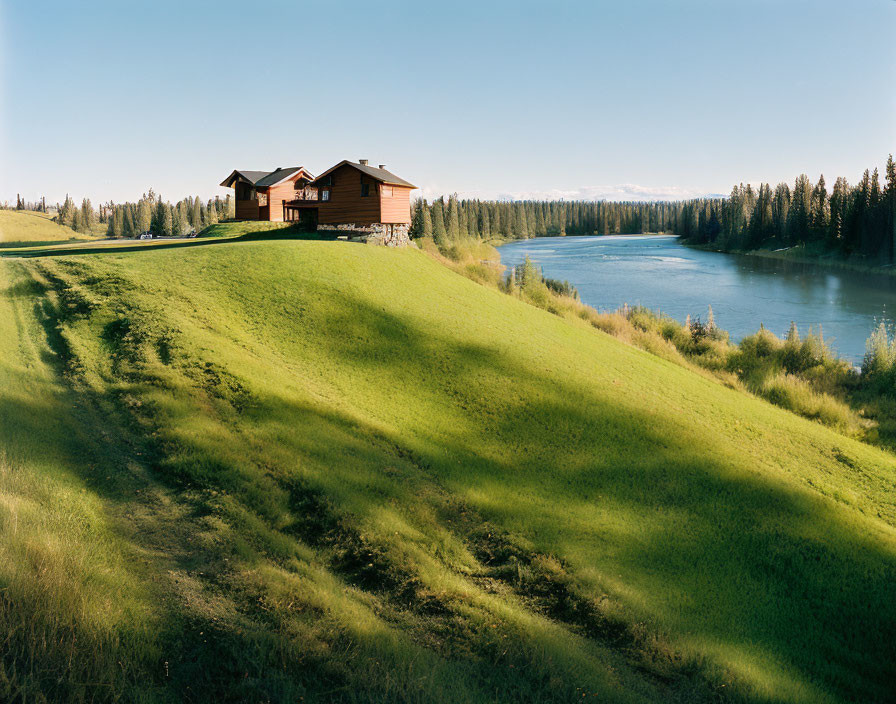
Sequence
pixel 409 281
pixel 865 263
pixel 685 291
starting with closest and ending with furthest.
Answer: pixel 409 281
pixel 685 291
pixel 865 263

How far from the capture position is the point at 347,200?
3372 centimetres

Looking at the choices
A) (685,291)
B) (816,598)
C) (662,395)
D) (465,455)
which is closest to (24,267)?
(465,455)

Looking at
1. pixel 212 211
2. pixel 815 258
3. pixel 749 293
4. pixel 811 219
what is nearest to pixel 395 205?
pixel 749 293

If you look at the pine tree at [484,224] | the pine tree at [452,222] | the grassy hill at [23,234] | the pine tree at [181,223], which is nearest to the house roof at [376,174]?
the grassy hill at [23,234]

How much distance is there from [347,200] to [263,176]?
10045mm

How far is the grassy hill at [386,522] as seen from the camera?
17.1ft

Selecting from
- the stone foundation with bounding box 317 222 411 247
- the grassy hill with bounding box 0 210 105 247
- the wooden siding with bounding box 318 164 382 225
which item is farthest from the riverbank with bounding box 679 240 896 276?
the grassy hill with bounding box 0 210 105 247

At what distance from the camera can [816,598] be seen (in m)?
9.05

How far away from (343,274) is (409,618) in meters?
16.4

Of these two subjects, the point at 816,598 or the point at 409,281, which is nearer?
the point at 816,598

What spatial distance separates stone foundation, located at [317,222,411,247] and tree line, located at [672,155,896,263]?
219 feet

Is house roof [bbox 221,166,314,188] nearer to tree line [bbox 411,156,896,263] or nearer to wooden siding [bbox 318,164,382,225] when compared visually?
wooden siding [bbox 318,164,382,225]

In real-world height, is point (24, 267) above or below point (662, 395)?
above

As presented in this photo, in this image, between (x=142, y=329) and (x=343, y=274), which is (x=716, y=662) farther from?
(x=343, y=274)
